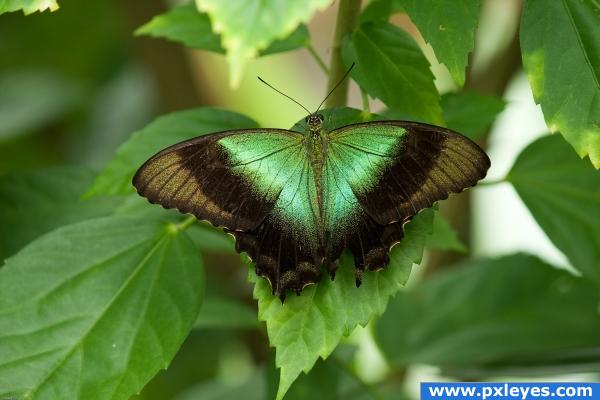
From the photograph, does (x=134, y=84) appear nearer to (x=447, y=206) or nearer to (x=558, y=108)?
(x=447, y=206)

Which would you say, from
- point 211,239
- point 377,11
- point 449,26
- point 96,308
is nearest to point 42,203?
point 211,239

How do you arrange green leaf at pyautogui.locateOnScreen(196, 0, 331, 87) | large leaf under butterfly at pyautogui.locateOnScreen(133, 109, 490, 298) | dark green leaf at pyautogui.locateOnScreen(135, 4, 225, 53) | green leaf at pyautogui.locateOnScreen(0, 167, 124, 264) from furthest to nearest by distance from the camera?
green leaf at pyautogui.locateOnScreen(0, 167, 124, 264)
dark green leaf at pyautogui.locateOnScreen(135, 4, 225, 53)
large leaf under butterfly at pyautogui.locateOnScreen(133, 109, 490, 298)
green leaf at pyautogui.locateOnScreen(196, 0, 331, 87)

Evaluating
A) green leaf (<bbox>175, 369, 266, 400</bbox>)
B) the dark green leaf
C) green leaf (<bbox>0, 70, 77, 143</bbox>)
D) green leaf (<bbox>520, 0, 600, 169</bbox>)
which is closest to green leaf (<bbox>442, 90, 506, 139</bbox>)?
green leaf (<bbox>520, 0, 600, 169</bbox>)

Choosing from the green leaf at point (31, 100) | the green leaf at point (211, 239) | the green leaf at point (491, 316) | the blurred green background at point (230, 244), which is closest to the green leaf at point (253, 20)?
the blurred green background at point (230, 244)

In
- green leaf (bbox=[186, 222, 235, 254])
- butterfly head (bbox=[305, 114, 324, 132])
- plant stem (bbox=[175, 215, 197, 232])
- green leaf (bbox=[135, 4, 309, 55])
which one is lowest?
plant stem (bbox=[175, 215, 197, 232])

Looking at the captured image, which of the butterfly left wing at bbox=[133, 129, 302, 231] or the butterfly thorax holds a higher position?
the butterfly thorax

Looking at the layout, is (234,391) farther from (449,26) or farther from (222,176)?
(449,26)

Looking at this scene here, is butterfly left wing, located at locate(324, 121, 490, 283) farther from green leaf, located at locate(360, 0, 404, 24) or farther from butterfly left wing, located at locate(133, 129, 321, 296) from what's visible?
green leaf, located at locate(360, 0, 404, 24)
